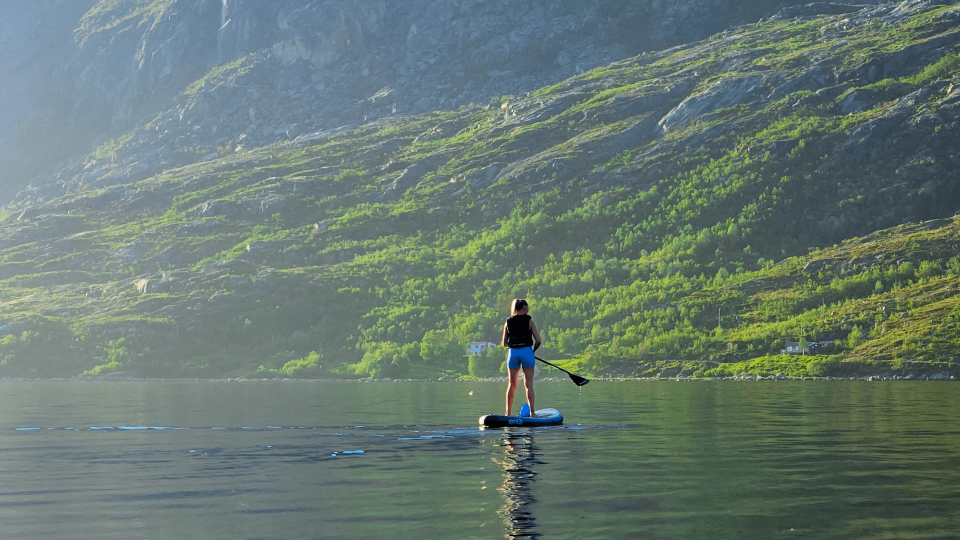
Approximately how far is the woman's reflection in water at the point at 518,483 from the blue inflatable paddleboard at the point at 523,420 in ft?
6.03

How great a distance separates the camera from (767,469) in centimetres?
2338

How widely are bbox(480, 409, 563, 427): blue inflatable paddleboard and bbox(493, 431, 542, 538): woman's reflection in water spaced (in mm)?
1839

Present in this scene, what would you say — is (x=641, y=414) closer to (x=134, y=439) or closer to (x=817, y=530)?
(x=134, y=439)

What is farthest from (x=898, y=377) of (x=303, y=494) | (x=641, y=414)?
(x=303, y=494)

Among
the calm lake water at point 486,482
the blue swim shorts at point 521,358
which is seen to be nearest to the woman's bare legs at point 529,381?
the blue swim shorts at point 521,358

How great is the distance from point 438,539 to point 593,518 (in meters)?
2.91

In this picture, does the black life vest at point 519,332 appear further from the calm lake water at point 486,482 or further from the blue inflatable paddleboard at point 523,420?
the calm lake water at point 486,482

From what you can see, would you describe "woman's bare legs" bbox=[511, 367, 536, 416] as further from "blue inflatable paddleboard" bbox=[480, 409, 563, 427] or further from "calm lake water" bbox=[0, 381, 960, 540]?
"calm lake water" bbox=[0, 381, 960, 540]

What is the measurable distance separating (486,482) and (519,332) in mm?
15485

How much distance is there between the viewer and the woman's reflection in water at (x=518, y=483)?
1614 centimetres

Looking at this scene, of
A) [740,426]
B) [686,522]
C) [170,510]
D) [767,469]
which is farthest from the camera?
[740,426]

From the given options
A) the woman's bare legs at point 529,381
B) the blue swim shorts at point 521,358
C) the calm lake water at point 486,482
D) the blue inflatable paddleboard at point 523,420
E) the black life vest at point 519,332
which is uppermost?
the black life vest at point 519,332

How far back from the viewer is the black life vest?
3659 centimetres

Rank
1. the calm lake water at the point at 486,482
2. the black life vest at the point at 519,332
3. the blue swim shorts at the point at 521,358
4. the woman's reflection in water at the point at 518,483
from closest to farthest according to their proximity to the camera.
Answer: the woman's reflection in water at the point at 518,483 < the calm lake water at the point at 486,482 < the blue swim shorts at the point at 521,358 < the black life vest at the point at 519,332
